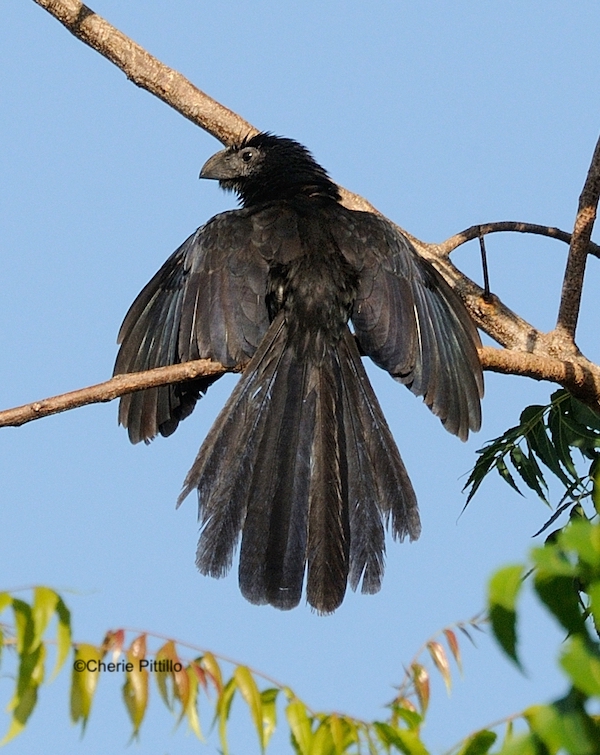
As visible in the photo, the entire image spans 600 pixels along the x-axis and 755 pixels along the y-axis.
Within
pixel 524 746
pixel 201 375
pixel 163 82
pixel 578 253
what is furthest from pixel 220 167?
pixel 524 746

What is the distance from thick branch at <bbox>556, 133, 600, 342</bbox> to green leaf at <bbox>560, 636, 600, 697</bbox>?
2.99 m

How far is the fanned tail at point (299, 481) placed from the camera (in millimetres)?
3777

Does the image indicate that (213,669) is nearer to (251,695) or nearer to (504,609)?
(251,695)

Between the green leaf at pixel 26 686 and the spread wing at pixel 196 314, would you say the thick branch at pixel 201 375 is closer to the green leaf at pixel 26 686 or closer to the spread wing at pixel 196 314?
the spread wing at pixel 196 314

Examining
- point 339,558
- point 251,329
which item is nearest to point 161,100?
point 251,329

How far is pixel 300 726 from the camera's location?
2.49 meters

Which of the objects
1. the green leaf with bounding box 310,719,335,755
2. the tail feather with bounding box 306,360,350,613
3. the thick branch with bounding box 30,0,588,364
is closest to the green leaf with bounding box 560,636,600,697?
the green leaf with bounding box 310,719,335,755

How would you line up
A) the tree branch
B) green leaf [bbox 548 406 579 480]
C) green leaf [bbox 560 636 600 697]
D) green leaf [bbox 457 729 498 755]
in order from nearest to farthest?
1. green leaf [bbox 560 636 600 697]
2. green leaf [bbox 457 729 498 755]
3. the tree branch
4. green leaf [bbox 548 406 579 480]

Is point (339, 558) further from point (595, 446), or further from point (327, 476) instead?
point (595, 446)

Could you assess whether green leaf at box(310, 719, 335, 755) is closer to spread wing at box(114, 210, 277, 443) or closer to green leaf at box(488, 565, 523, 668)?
green leaf at box(488, 565, 523, 668)

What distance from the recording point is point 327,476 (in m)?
4.07

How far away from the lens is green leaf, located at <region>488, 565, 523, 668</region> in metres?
1.58

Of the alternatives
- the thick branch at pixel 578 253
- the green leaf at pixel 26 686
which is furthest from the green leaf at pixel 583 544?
the thick branch at pixel 578 253

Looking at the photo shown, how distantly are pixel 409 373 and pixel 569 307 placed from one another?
0.69 metres
